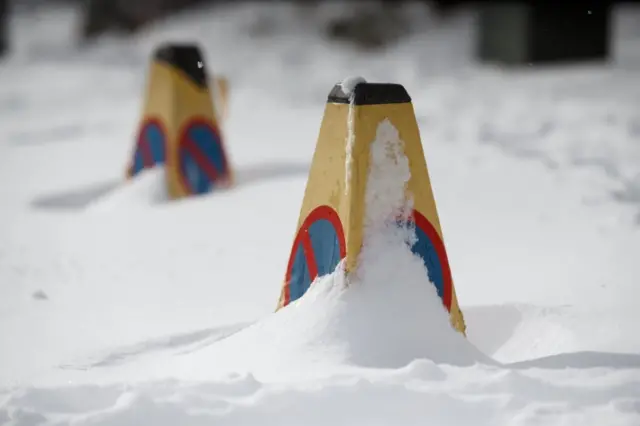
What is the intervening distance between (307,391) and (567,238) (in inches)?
82.8

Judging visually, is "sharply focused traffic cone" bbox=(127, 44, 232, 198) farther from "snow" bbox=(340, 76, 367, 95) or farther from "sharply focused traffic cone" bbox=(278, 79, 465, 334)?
"snow" bbox=(340, 76, 367, 95)

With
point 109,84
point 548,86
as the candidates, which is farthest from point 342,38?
point 548,86

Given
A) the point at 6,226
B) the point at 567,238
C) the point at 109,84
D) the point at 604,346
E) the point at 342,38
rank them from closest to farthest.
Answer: the point at 604,346 < the point at 567,238 < the point at 6,226 < the point at 109,84 < the point at 342,38

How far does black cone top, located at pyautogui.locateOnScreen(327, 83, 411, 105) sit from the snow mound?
267cm

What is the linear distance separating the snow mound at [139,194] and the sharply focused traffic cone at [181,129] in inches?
2.1

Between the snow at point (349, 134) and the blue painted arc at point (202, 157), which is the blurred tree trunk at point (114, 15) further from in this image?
the snow at point (349, 134)

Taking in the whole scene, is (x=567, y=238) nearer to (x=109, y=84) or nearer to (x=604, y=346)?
(x=604, y=346)

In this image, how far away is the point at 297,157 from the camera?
629cm

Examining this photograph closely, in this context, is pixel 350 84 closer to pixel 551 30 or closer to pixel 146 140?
pixel 146 140

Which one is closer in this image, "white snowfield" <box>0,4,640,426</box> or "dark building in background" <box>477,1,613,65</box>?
"white snowfield" <box>0,4,640,426</box>

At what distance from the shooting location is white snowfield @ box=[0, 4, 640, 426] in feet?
7.52

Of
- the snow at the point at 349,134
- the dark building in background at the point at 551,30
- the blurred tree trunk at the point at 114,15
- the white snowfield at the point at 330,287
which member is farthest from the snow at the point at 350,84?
the blurred tree trunk at the point at 114,15

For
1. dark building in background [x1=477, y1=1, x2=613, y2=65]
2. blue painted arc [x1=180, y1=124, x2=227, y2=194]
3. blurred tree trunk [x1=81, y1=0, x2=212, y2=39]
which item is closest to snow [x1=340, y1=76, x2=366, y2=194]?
blue painted arc [x1=180, y1=124, x2=227, y2=194]

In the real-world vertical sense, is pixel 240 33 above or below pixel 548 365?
above
